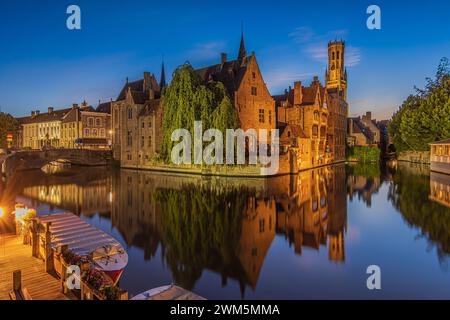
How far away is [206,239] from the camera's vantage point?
15359 mm

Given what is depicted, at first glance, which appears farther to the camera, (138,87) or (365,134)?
(365,134)

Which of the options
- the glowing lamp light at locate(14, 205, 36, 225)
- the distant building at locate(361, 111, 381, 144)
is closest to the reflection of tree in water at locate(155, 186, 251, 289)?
the glowing lamp light at locate(14, 205, 36, 225)

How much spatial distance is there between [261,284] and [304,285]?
1424 mm

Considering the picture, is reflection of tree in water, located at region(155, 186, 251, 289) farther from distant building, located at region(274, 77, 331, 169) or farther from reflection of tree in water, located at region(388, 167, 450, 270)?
distant building, located at region(274, 77, 331, 169)

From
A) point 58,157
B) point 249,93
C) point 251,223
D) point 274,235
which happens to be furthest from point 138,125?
point 274,235

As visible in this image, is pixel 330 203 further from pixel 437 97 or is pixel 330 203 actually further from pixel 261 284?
pixel 437 97

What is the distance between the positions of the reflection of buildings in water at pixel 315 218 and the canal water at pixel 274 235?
67mm

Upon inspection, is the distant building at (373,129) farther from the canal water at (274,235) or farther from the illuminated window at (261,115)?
the canal water at (274,235)

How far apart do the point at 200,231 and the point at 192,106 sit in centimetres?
2344

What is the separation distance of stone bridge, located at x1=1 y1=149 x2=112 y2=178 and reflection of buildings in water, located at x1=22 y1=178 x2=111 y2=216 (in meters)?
18.2

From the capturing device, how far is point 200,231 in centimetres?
1678

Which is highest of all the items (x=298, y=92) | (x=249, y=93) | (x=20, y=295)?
(x=298, y=92)

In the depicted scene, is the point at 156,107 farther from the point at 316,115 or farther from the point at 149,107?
the point at 316,115
